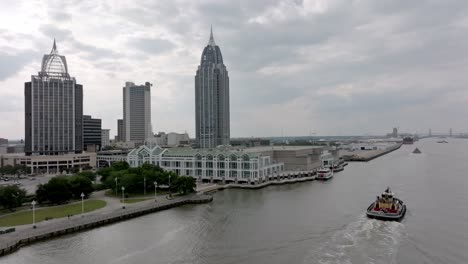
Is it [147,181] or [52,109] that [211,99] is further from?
[147,181]

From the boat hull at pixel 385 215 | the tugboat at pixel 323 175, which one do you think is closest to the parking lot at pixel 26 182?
the boat hull at pixel 385 215

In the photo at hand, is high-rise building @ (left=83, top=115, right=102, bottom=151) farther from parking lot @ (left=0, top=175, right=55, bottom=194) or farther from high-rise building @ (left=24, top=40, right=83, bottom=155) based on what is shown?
parking lot @ (left=0, top=175, right=55, bottom=194)

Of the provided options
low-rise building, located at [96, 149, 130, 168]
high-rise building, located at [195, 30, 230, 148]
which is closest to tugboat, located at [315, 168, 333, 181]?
low-rise building, located at [96, 149, 130, 168]

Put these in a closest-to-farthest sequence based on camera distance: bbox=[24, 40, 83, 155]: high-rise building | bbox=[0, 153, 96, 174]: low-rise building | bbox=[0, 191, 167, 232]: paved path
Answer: bbox=[0, 191, 167, 232]: paved path
bbox=[0, 153, 96, 174]: low-rise building
bbox=[24, 40, 83, 155]: high-rise building

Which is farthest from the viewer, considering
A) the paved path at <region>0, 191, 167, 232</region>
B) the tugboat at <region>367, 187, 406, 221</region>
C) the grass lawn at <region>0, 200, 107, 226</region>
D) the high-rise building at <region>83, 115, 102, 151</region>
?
the high-rise building at <region>83, 115, 102, 151</region>

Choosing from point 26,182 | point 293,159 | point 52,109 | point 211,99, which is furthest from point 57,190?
point 211,99

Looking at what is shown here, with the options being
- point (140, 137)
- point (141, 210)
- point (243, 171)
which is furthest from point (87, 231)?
point (140, 137)

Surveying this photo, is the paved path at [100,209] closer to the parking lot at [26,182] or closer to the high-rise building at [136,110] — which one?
the parking lot at [26,182]
